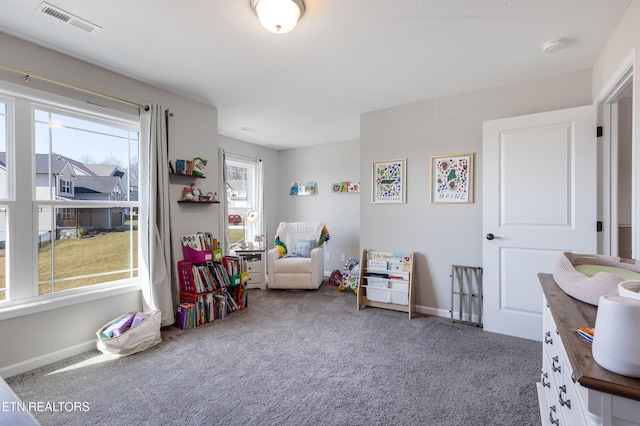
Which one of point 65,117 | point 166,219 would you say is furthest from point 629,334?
point 65,117

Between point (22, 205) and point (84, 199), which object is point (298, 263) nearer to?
point (84, 199)

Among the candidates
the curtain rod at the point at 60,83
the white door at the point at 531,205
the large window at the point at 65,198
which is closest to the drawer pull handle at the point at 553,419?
the white door at the point at 531,205

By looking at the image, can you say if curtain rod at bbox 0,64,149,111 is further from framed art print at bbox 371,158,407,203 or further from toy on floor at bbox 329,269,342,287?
toy on floor at bbox 329,269,342,287

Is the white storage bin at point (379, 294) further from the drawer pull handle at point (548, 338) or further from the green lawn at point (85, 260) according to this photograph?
the green lawn at point (85, 260)

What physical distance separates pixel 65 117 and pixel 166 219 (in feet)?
3.67

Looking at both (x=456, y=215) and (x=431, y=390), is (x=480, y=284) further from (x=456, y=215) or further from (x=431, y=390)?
(x=431, y=390)

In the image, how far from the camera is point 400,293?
10.7 ft

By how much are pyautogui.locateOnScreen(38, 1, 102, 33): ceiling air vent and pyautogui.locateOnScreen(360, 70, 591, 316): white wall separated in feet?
8.70

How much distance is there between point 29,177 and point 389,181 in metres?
3.21

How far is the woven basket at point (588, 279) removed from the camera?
1.01 m

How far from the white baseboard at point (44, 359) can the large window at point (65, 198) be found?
43 centimetres

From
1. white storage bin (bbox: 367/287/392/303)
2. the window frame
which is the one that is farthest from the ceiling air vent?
white storage bin (bbox: 367/287/392/303)

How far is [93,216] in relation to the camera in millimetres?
2605

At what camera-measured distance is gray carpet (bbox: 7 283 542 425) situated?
1639mm
